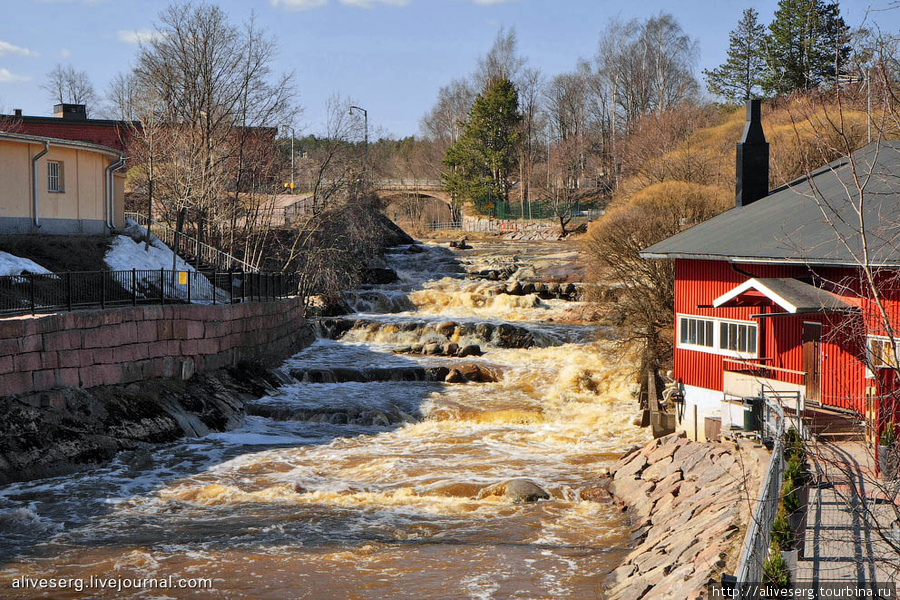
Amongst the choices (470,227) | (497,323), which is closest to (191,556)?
(497,323)

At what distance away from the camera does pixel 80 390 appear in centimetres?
1828

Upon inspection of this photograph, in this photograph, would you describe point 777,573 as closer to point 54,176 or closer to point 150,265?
point 150,265

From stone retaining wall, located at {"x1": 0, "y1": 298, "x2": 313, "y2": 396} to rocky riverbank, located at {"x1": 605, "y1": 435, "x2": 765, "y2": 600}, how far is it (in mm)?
11162

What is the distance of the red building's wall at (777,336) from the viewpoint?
574 inches

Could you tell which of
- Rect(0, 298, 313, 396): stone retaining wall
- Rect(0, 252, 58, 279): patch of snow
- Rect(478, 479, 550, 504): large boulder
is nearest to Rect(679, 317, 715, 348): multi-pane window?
Rect(478, 479, 550, 504): large boulder

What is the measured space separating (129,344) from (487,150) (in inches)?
2005

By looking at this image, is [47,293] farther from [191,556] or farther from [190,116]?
[190,116]

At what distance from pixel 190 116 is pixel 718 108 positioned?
1389 inches

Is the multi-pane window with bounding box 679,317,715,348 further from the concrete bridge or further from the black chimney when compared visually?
A: the concrete bridge

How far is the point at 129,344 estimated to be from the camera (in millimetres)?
19984

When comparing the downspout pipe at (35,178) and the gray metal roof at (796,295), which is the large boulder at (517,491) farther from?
the downspout pipe at (35,178)

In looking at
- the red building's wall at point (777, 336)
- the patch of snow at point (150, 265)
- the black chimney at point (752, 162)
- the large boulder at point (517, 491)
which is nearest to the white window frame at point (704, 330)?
the red building's wall at point (777, 336)

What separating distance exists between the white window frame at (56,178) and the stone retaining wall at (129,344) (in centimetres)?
572

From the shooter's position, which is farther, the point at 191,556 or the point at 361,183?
the point at 361,183
